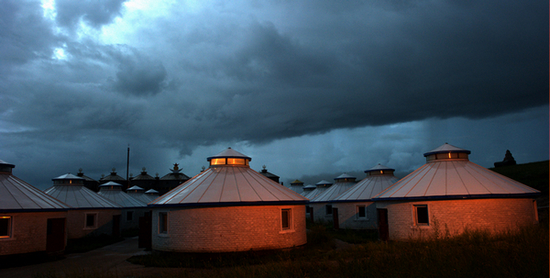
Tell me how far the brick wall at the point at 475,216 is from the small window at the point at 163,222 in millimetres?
11154

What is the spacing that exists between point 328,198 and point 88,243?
62.8 ft

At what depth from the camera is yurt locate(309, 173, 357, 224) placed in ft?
103

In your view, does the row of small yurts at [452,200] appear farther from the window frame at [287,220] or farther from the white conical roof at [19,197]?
the white conical roof at [19,197]

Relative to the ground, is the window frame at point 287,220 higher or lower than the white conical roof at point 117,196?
lower

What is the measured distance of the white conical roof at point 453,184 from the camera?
15336 millimetres

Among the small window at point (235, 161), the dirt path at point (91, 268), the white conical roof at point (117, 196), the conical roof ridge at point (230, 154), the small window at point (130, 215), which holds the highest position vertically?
the conical roof ridge at point (230, 154)

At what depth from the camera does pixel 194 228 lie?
1394 cm

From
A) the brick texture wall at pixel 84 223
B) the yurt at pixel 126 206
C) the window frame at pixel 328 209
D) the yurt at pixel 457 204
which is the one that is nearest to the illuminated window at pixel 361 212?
the yurt at pixel 457 204

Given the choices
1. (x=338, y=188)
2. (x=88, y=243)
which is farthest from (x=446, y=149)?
(x=88, y=243)

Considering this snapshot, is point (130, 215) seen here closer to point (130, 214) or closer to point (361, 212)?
point (130, 214)

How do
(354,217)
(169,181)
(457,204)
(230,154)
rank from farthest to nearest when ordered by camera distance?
1. (169,181)
2. (354,217)
3. (230,154)
4. (457,204)

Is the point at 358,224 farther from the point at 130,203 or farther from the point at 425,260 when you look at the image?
the point at 130,203

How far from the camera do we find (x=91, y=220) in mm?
24781

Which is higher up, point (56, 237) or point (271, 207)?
point (271, 207)
